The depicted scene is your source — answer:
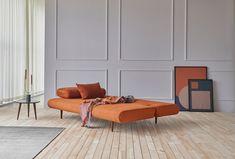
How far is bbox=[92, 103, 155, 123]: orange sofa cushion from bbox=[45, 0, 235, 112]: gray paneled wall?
231 cm

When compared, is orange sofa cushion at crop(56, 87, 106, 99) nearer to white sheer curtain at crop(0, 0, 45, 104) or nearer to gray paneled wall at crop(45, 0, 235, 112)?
gray paneled wall at crop(45, 0, 235, 112)

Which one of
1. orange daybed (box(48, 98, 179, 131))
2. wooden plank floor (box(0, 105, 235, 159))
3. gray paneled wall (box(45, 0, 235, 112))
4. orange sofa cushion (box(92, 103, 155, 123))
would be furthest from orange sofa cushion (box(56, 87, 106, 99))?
gray paneled wall (box(45, 0, 235, 112))

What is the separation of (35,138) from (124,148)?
1.28m

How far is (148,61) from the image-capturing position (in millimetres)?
6879

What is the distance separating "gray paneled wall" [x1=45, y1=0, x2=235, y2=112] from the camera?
6.80 meters

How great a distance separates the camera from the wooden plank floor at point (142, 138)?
10.7 feet

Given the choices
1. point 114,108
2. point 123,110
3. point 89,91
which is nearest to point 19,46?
point 89,91

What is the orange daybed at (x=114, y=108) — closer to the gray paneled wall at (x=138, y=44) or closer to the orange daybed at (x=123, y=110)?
the orange daybed at (x=123, y=110)

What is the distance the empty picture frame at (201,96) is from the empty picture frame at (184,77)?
0.14 m

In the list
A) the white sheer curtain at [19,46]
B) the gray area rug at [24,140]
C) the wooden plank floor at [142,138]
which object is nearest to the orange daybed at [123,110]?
the wooden plank floor at [142,138]

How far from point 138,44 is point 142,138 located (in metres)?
3.35

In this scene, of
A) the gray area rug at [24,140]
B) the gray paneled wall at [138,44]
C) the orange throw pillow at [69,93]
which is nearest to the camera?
the gray area rug at [24,140]

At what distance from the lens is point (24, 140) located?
3.76 metres

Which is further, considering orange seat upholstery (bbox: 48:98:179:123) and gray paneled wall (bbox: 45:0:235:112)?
gray paneled wall (bbox: 45:0:235:112)
